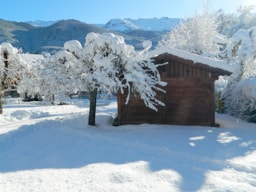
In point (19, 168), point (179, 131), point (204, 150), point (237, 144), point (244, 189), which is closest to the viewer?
point (244, 189)

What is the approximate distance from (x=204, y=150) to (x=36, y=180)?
15.6 ft

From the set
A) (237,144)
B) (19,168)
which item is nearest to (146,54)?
(237,144)

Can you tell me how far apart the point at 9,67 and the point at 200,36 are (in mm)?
15521

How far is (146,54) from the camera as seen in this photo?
12.2m

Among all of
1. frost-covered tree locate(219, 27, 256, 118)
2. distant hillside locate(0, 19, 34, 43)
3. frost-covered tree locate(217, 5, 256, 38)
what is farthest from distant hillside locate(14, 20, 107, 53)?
frost-covered tree locate(219, 27, 256, 118)

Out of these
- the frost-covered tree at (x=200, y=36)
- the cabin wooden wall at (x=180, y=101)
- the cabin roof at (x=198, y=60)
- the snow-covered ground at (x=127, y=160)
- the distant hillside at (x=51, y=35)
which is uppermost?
the distant hillside at (x=51, y=35)

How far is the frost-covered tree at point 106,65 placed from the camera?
1110cm

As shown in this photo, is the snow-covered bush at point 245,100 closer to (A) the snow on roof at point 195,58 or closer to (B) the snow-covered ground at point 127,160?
(A) the snow on roof at point 195,58

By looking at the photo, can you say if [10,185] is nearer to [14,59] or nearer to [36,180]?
[36,180]

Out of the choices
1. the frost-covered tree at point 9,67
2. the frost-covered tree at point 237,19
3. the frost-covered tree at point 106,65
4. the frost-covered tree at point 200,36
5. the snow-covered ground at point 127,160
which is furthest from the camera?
the frost-covered tree at point 237,19

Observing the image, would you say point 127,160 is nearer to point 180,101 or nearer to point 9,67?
point 180,101

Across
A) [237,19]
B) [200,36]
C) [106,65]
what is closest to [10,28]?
[237,19]

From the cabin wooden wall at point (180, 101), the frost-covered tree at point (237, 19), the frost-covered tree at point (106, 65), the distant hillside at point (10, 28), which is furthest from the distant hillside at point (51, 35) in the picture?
the frost-covered tree at point (106, 65)

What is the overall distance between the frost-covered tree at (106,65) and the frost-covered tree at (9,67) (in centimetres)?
848
